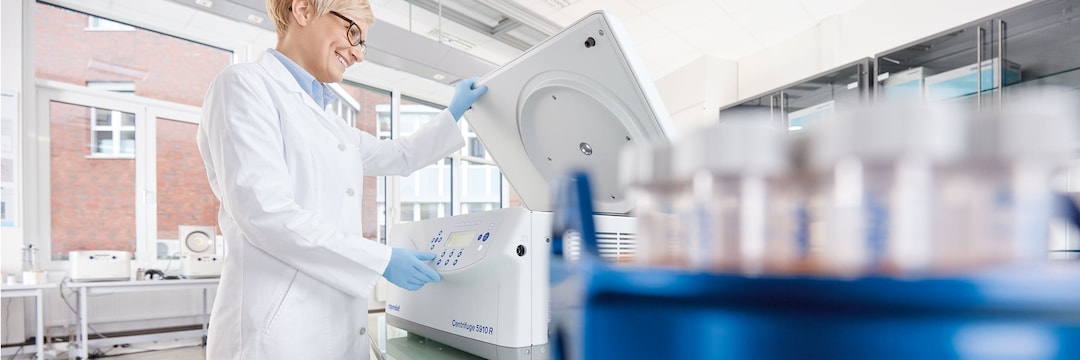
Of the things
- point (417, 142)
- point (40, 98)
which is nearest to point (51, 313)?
point (40, 98)

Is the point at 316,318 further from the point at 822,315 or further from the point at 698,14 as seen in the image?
the point at 698,14

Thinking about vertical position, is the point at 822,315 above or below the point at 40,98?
below

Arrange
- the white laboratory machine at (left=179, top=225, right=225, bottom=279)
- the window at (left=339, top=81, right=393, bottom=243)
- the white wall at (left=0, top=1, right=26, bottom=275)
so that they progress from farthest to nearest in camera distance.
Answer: the window at (left=339, top=81, right=393, bottom=243)
the white laboratory machine at (left=179, top=225, right=225, bottom=279)
the white wall at (left=0, top=1, right=26, bottom=275)

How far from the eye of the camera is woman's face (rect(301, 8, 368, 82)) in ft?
4.13

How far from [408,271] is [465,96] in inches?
19.4

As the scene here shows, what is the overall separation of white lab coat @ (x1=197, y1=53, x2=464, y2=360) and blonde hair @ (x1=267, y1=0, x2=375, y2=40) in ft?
0.37

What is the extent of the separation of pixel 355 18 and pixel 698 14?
4122 mm

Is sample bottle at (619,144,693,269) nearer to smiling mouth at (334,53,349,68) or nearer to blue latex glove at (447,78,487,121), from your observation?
blue latex glove at (447,78,487,121)

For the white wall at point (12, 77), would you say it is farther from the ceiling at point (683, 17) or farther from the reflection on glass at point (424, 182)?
the reflection on glass at point (424, 182)

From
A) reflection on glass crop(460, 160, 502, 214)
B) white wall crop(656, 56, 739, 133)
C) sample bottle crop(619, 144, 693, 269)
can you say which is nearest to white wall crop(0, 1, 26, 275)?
reflection on glass crop(460, 160, 502, 214)

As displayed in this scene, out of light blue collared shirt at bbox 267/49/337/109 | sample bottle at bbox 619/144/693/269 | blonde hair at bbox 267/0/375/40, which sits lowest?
sample bottle at bbox 619/144/693/269

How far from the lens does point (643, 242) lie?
10.4 inches

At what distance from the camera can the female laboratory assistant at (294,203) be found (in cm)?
99

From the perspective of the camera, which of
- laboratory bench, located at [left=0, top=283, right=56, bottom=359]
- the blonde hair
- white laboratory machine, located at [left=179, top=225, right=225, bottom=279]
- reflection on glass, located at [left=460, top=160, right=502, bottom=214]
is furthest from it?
reflection on glass, located at [left=460, top=160, right=502, bottom=214]
